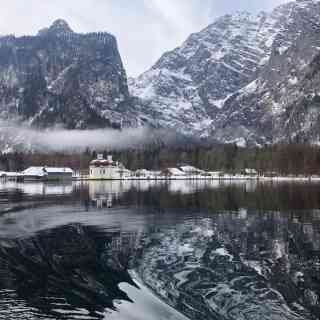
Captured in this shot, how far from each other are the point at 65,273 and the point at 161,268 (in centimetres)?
686

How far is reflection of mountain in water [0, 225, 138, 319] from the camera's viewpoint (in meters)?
29.0

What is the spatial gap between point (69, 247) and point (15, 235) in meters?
8.84

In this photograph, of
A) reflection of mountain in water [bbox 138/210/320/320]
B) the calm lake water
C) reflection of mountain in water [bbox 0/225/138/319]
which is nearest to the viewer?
the calm lake water

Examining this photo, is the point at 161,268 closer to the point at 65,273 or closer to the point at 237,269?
the point at 237,269

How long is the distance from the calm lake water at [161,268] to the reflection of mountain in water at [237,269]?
0.06m

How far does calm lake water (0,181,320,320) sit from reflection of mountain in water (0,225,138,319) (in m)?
0.06

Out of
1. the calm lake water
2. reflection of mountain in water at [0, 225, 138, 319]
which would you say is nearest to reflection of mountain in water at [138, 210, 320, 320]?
the calm lake water

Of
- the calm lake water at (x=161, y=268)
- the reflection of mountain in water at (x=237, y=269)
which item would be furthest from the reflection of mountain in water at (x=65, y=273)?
the reflection of mountain in water at (x=237, y=269)

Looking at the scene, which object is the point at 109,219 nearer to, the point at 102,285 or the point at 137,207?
the point at 137,207

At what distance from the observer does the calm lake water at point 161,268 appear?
2875 cm

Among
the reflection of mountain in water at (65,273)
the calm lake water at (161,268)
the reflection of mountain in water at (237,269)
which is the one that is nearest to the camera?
the calm lake water at (161,268)

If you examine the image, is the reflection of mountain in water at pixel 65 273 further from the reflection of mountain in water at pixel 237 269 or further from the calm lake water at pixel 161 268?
A: the reflection of mountain in water at pixel 237 269

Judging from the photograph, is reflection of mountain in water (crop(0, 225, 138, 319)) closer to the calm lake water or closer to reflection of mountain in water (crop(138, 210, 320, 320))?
the calm lake water

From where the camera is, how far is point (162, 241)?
50875 mm
